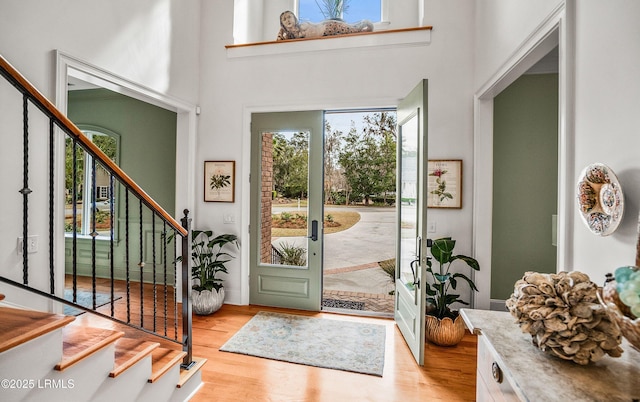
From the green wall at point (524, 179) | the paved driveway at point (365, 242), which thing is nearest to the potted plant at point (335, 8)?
the green wall at point (524, 179)

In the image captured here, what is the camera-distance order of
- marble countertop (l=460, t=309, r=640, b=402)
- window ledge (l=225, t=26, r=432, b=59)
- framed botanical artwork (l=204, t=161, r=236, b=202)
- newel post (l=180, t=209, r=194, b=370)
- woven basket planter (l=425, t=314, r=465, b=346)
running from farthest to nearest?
framed botanical artwork (l=204, t=161, r=236, b=202) → window ledge (l=225, t=26, r=432, b=59) → woven basket planter (l=425, t=314, r=465, b=346) → newel post (l=180, t=209, r=194, b=370) → marble countertop (l=460, t=309, r=640, b=402)

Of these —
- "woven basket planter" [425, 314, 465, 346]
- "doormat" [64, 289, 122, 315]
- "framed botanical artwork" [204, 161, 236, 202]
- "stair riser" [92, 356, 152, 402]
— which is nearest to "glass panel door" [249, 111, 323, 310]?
"framed botanical artwork" [204, 161, 236, 202]

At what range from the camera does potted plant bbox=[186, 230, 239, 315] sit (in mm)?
3492

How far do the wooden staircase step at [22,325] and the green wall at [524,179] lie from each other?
153 inches

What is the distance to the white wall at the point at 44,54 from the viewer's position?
199 cm

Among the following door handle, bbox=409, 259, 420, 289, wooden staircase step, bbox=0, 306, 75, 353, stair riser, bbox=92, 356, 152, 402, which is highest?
wooden staircase step, bbox=0, 306, 75, 353

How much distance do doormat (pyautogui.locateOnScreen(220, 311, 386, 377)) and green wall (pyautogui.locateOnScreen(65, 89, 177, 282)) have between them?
2011mm

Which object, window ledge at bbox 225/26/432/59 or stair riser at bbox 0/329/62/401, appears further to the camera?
window ledge at bbox 225/26/432/59

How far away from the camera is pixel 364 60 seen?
349 cm

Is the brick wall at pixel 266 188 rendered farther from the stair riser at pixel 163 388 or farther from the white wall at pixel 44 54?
the stair riser at pixel 163 388

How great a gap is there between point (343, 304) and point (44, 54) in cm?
372

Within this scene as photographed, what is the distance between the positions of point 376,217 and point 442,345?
97.0 inches

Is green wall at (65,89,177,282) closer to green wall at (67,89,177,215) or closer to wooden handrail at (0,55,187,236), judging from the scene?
green wall at (67,89,177,215)

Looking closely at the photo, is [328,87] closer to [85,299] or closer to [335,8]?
[335,8]
